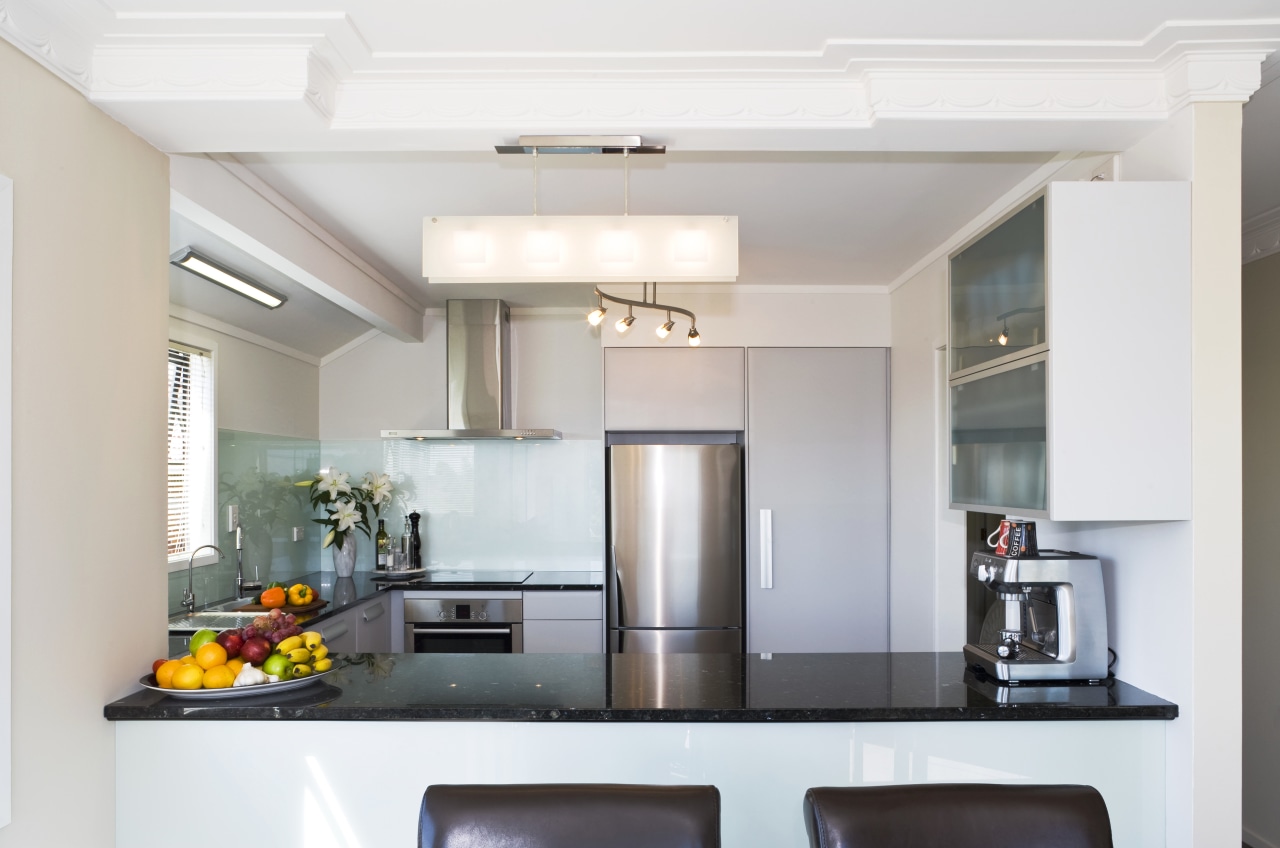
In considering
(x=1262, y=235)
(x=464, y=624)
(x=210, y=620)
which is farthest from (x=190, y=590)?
(x=1262, y=235)

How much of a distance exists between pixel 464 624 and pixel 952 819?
3.40m

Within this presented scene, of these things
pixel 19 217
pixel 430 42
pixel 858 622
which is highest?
pixel 430 42

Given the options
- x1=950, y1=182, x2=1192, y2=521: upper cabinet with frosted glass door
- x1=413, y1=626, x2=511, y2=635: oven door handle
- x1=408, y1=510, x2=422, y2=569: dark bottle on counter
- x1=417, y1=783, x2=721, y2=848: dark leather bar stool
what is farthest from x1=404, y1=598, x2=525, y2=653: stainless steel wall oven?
x1=417, y1=783, x2=721, y2=848: dark leather bar stool

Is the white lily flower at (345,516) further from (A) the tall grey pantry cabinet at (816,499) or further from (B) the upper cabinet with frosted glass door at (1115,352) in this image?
(B) the upper cabinet with frosted glass door at (1115,352)

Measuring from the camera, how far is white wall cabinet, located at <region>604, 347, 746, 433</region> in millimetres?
4363

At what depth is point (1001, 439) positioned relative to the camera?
2.34 m

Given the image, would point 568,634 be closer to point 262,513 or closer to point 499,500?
point 499,500

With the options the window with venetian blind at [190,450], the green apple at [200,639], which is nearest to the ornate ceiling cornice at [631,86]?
the green apple at [200,639]

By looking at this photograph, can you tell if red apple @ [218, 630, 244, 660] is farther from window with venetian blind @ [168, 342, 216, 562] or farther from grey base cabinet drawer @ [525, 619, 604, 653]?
grey base cabinet drawer @ [525, 619, 604, 653]

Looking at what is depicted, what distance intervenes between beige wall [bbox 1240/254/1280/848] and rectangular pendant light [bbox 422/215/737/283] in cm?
254

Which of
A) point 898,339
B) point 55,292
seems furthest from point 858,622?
point 55,292

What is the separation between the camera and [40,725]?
1.85 metres

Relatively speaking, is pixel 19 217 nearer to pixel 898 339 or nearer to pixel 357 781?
pixel 357 781

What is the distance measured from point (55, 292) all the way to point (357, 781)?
130 centimetres
